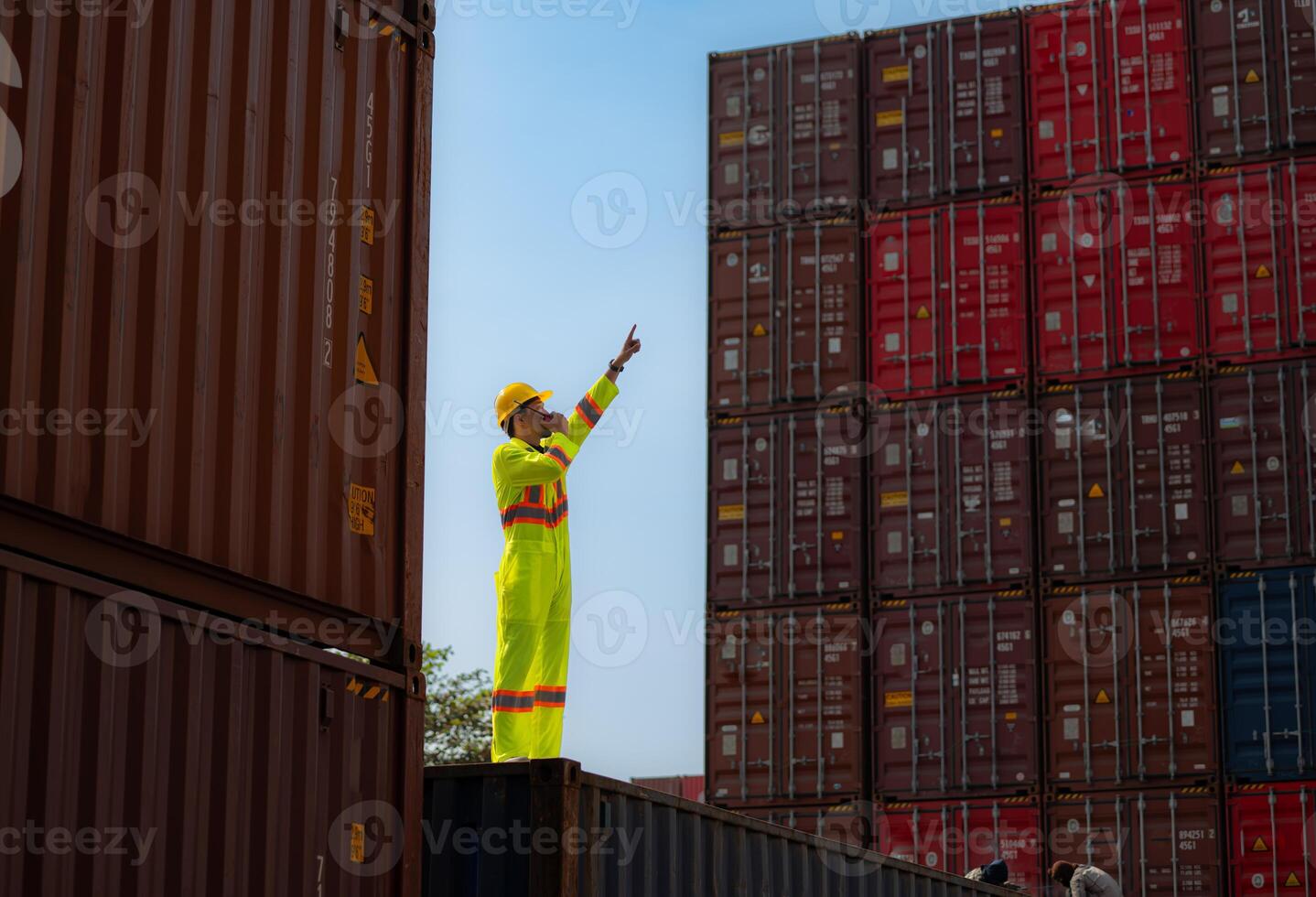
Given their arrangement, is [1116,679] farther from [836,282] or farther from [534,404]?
[534,404]

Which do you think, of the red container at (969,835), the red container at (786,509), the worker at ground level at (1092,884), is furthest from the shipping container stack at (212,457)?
the red container at (786,509)

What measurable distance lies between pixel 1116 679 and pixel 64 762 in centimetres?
1351

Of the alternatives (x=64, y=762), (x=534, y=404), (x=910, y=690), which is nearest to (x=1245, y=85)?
(x=910, y=690)

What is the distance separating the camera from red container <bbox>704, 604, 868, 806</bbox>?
18.4 m

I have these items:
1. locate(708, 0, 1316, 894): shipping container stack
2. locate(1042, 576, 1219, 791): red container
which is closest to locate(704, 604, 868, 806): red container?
locate(708, 0, 1316, 894): shipping container stack

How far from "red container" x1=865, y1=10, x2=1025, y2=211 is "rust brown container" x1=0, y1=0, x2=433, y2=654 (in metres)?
11.9

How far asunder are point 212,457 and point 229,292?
64 cm

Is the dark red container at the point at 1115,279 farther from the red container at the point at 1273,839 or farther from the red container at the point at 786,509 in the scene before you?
the red container at the point at 1273,839

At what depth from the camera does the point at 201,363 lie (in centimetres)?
669

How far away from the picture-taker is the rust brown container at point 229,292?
6.05 metres

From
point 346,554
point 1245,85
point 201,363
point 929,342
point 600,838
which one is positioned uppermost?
point 1245,85

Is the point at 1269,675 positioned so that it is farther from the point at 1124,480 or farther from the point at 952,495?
the point at 952,495

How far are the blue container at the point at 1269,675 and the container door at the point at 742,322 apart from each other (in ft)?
17.3

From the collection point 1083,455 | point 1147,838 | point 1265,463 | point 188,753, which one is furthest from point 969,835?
point 188,753
